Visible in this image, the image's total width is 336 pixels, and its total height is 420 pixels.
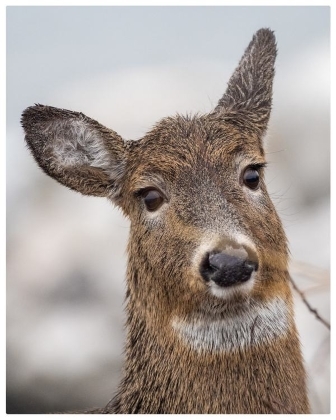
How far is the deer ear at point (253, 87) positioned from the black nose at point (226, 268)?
3.64 ft

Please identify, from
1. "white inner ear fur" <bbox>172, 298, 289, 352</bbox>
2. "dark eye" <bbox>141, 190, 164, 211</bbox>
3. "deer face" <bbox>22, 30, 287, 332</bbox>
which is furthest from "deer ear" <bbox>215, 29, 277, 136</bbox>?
"white inner ear fur" <bbox>172, 298, 289, 352</bbox>

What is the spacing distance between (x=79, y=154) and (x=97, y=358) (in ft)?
6.39

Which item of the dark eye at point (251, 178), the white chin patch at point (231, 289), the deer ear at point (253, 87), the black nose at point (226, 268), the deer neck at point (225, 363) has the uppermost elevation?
the deer ear at point (253, 87)

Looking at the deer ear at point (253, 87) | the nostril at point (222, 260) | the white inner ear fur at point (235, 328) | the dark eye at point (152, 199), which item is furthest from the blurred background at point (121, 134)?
the nostril at point (222, 260)

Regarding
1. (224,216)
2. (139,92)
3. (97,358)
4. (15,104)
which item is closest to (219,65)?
(139,92)

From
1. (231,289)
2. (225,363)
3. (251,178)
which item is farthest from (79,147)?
(225,363)

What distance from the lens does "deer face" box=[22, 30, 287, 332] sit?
15.4 ft

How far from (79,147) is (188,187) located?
2.41 ft

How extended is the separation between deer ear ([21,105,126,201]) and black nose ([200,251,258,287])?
101cm

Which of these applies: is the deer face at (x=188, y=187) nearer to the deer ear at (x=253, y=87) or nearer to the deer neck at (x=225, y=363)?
the deer ear at (x=253, y=87)

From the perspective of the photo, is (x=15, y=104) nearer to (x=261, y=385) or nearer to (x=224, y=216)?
(x=224, y=216)

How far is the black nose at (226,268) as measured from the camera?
4.43m

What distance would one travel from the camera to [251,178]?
5.11 metres

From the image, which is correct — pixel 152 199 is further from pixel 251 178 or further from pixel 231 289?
pixel 231 289
